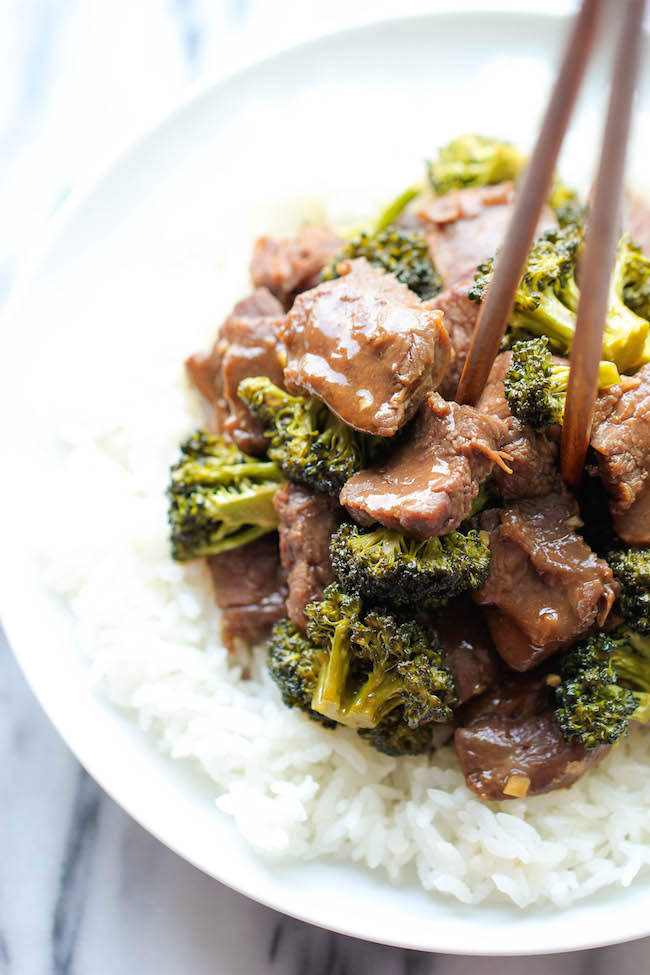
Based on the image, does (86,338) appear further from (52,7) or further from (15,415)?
(52,7)

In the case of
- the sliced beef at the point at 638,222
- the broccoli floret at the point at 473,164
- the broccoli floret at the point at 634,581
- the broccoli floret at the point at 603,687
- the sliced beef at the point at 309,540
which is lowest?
the broccoli floret at the point at 603,687

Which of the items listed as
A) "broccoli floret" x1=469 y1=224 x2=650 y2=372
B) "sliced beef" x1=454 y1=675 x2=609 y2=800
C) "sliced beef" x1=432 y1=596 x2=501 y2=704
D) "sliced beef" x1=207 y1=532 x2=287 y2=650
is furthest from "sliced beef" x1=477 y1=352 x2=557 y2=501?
"sliced beef" x1=207 y1=532 x2=287 y2=650

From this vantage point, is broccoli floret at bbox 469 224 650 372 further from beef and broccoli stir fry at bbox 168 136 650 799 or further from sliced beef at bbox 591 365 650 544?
sliced beef at bbox 591 365 650 544

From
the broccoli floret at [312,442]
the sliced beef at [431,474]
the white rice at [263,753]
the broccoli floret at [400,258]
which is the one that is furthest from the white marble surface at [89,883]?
the sliced beef at [431,474]

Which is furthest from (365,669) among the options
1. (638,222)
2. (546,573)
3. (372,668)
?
(638,222)

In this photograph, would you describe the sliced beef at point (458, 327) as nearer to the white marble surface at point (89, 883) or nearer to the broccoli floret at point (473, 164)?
the broccoli floret at point (473, 164)

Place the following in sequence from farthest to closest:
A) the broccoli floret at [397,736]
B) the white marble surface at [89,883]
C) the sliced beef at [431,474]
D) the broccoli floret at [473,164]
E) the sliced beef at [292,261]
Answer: the broccoli floret at [473,164], the sliced beef at [292,261], the white marble surface at [89,883], the broccoli floret at [397,736], the sliced beef at [431,474]
